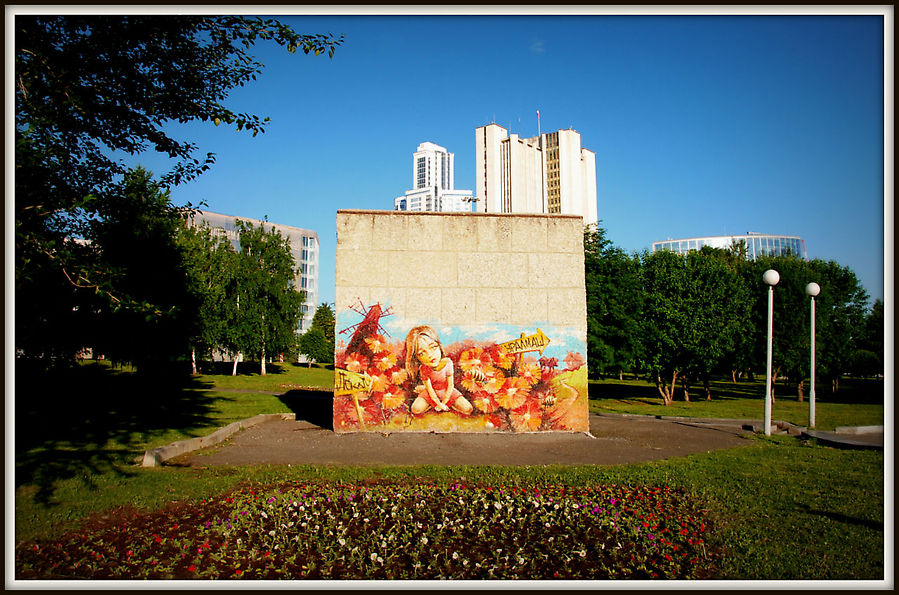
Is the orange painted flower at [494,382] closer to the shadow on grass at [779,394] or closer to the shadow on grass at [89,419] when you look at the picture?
the shadow on grass at [89,419]

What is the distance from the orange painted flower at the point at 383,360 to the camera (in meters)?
14.8

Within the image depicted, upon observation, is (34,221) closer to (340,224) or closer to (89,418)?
(340,224)

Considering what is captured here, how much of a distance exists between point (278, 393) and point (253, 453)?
1796cm

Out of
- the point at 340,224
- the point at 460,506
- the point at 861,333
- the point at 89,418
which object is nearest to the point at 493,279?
the point at 340,224

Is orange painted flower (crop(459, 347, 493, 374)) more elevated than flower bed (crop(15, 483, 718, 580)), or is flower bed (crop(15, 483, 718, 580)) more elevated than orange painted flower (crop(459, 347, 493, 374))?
orange painted flower (crop(459, 347, 493, 374))

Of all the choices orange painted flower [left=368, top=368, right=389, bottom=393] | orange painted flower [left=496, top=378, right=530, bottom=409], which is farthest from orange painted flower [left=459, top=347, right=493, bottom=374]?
orange painted flower [left=368, top=368, right=389, bottom=393]

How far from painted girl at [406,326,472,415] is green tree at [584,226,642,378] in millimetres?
15226

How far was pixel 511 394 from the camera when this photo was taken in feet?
49.0

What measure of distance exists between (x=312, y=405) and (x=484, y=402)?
10824 millimetres

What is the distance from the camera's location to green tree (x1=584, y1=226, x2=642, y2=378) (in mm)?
28250

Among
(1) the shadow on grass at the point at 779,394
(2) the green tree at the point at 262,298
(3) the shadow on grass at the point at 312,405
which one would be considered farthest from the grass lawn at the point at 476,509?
(2) the green tree at the point at 262,298

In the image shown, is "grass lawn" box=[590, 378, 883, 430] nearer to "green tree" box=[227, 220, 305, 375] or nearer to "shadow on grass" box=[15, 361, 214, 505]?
"shadow on grass" box=[15, 361, 214, 505]

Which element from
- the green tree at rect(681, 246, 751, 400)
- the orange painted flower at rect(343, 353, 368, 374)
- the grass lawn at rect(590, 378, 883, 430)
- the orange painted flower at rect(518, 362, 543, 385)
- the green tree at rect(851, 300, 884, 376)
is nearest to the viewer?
the orange painted flower at rect(343, 353, 368, 374)

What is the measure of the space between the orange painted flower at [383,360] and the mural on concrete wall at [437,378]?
0.09 feet
